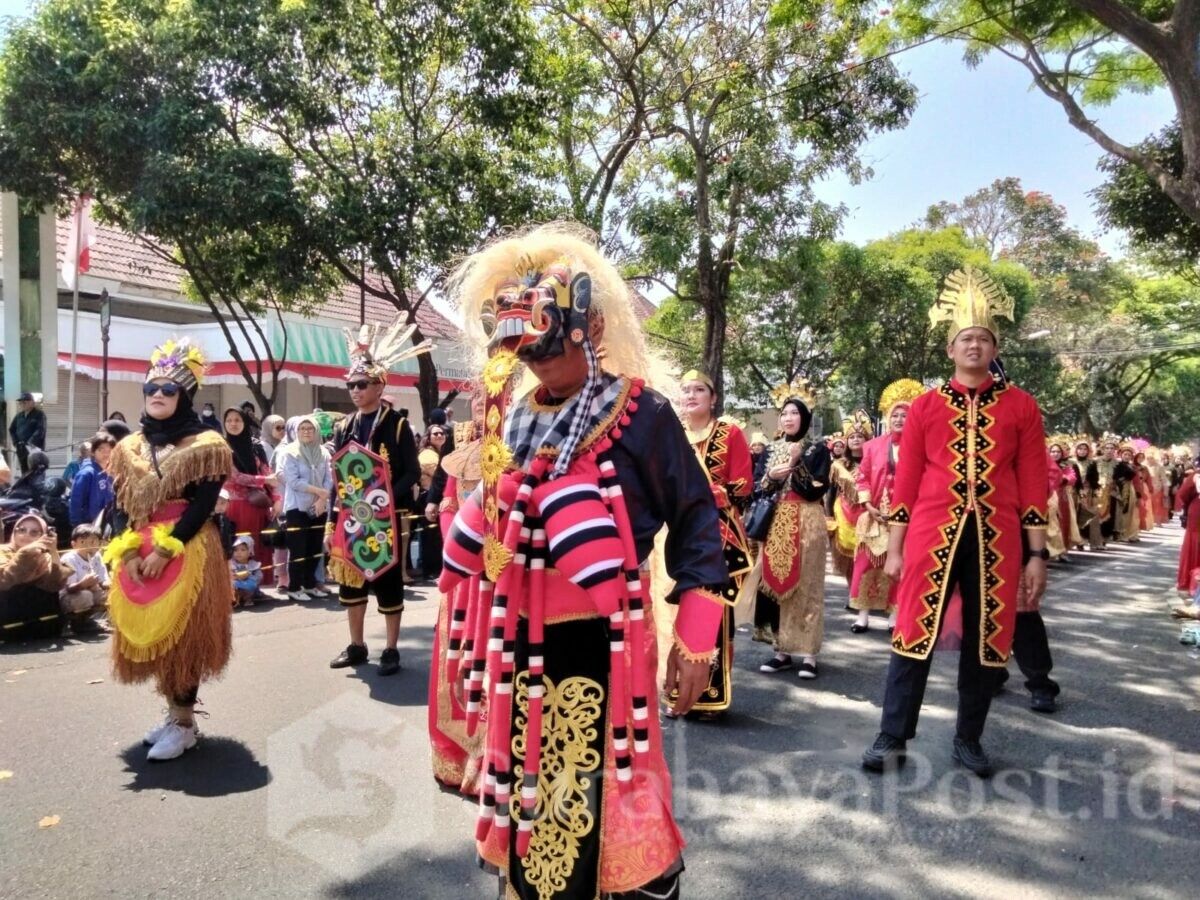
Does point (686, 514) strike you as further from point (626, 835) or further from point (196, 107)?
point (196, 107)

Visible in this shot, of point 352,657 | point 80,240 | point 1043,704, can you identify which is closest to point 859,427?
point 1043,704

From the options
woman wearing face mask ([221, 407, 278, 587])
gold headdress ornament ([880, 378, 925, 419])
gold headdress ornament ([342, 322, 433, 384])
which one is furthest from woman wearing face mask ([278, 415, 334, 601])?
gold headdress ornament ([880, 378, 925, 419])

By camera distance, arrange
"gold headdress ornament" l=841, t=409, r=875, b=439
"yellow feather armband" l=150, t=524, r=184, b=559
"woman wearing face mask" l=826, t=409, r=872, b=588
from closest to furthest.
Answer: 1. "yellow feather armband" l=150, t=524, r=184, b=559
2. "woman wearing face mask" l=826, t=409, r=872, b=588
3. "gold headdress ornament" l=841, t=409, r=875, b=439

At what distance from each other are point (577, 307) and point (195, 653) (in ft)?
9.59

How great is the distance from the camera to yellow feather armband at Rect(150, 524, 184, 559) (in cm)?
382

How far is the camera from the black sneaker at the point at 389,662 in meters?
5.44

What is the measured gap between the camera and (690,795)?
3.74 metres

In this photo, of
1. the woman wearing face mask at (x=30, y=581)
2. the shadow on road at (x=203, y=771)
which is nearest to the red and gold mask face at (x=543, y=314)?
the shadow on road at (x=203, y=771)

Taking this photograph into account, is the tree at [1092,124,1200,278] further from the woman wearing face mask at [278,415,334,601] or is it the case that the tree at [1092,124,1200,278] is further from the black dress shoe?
the woman wearing face mask at [278,415,334,601]

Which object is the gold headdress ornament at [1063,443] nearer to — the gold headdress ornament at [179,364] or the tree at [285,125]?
the tree at [285,125]

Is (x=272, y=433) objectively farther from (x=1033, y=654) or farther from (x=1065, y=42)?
(x=1065, y=42)

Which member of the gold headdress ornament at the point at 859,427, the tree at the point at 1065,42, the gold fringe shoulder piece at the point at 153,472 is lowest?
the gold fringe shoulder piece at the point at 153,472

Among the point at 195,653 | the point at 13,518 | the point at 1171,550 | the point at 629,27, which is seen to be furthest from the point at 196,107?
the point at 1171,550

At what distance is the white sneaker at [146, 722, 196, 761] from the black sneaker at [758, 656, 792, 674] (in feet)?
11.9
